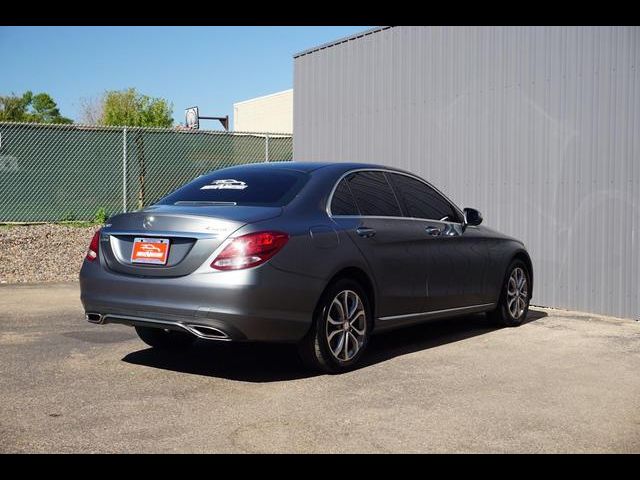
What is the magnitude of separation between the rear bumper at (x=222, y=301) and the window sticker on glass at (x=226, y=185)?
1.04 metres

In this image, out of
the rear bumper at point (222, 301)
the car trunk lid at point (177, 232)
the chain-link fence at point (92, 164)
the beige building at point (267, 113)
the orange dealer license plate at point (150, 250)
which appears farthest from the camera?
the beige building at point (267, 113)

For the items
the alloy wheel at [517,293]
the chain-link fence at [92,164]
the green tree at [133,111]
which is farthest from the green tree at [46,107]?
the alloy wheel at [517,293]

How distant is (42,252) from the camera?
13.9 metres

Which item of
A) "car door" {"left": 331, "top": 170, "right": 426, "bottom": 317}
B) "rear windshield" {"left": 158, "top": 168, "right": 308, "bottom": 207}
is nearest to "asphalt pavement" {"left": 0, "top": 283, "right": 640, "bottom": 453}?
"car door" {"left": 331, "top": 170, "right": 426, "bottom": 317}

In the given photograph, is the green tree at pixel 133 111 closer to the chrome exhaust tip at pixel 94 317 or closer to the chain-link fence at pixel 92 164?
the chain-link fence at pixel 92 164

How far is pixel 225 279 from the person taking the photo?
18.3 ft

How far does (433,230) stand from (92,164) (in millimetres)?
10971

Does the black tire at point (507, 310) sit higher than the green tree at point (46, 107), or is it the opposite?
the green tree at point (46, 107)

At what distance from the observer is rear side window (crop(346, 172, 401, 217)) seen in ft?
22.2

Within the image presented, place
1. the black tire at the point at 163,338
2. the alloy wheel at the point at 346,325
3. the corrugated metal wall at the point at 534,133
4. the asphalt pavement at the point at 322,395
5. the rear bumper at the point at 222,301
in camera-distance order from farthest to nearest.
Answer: the corrugated metal wall at the point at 534,133 < the black tire at the point at 163,338 < the alloy wheel at the point at 346,325 < the rear bumper at the point at 222,301 < the asphalt pavement at the point at 322,395

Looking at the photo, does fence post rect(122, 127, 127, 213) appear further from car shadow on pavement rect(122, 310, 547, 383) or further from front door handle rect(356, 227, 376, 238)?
front door handle rect(356, 227, 376, 238)

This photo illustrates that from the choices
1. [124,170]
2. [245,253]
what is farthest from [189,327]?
[124,170]

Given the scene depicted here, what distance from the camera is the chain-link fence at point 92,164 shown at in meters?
16.0

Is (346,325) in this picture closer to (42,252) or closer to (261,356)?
(261,356)
